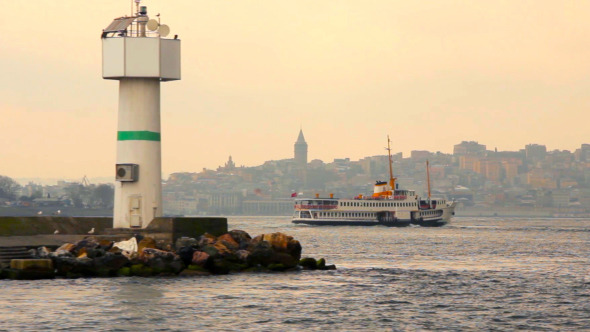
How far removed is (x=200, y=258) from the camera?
2992cm

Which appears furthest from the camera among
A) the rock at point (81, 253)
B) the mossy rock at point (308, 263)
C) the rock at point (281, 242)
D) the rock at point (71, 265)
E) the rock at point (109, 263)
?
the mossy rock at point (308, 263)

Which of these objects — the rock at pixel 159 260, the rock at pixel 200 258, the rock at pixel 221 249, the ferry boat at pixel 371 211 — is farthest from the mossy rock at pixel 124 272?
the ferry boat at pixel 371 211

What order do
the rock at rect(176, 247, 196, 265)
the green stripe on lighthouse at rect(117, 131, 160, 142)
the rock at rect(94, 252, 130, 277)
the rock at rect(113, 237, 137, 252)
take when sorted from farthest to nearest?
the green stripe on lighthouse at rect(117, 131, 160, 142) < the rock at rect(176, 247, 196, 265) < the rock at rect(113, 237, 137, 252) < the rock at rect(94, 252, 130, 277)

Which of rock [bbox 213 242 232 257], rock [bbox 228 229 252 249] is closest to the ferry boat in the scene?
rock [bbox 228 229 252 249]

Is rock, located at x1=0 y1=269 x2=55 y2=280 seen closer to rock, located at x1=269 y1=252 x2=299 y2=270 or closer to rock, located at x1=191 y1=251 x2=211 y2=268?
rock, located at x1=191 y1=251 x2=211 y2=268

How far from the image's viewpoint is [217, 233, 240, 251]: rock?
31.8 m

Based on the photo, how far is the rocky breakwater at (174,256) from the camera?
28250mm

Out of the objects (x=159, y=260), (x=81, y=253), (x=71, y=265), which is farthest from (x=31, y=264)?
(x=159, y=260)

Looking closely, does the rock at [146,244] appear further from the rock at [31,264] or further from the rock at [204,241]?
the rock at [31,264]

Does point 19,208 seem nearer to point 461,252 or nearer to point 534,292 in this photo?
point 461,252

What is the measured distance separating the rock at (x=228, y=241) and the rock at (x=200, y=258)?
147 centimetres

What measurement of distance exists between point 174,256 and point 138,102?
204 inches

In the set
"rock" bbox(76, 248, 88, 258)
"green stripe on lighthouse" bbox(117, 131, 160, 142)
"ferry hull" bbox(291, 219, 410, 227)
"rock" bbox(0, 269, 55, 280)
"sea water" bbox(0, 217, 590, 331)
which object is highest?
"green stripe on lighthouse" bbox(117, 131, 160, 142)

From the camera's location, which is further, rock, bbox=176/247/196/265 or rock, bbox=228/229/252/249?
rock, bbox=228/229/252/249
